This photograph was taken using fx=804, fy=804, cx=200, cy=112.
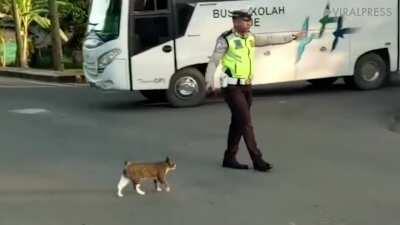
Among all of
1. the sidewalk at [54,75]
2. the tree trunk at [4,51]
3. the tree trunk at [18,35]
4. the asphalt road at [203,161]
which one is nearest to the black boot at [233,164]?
the asphalt road at [203,161]

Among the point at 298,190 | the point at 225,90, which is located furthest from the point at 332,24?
the point at 298,190

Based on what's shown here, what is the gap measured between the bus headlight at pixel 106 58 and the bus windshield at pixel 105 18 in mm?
265

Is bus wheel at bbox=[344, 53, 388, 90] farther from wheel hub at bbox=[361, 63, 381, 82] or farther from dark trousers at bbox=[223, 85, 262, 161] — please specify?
dark trousers at bbox=[223, 85, 262, 161]

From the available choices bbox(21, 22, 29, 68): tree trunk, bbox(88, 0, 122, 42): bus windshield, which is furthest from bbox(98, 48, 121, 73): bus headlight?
bbox(21, 22, 29, 68): tree trunk

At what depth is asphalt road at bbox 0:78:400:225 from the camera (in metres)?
7.12

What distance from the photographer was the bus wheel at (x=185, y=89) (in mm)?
15445

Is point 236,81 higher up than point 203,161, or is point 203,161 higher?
point 236,81

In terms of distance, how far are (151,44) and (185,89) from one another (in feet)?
3.59

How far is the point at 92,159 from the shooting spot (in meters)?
9.92

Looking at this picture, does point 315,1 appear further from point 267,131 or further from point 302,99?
point 267,131

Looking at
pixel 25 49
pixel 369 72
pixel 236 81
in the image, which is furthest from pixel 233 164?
pixel 25 49

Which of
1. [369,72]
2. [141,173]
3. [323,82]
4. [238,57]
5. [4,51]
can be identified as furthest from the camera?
[4,51]

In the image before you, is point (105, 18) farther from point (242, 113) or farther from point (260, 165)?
point (260, 165)

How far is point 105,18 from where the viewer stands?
50.9 feet
